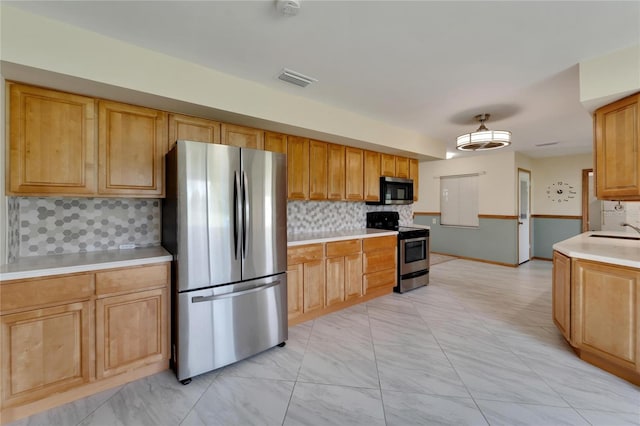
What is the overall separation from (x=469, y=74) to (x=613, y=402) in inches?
104

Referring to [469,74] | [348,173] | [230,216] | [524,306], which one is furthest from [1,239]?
[524,306]

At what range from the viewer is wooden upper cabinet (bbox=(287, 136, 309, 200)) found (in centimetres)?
329

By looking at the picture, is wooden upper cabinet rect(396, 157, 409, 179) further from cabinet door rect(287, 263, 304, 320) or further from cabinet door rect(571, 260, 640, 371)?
cabinet door rect(571, 260, 640, 371)

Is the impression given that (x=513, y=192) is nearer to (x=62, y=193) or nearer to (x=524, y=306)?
(x=524, y=306)

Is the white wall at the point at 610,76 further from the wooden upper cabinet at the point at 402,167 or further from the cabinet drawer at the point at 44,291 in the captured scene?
the cabinet drawer at the point at 44,291

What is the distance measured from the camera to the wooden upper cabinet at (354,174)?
390 cm

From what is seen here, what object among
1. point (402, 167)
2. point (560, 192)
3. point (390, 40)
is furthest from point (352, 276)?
point (560, 192)

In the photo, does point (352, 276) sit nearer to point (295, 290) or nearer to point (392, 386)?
point (295, 290)

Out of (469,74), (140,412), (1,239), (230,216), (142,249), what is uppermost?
(469,74)

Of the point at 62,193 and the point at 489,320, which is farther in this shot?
the point at 489,320

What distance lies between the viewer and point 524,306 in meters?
3.54

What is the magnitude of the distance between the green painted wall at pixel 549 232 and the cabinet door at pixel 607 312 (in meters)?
5.21

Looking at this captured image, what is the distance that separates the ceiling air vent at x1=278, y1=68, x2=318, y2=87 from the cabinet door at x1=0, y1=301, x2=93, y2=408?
2.32m

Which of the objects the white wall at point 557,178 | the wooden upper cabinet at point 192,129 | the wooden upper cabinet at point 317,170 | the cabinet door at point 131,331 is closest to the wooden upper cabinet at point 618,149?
the wooden upper cabinet at point 317,170
